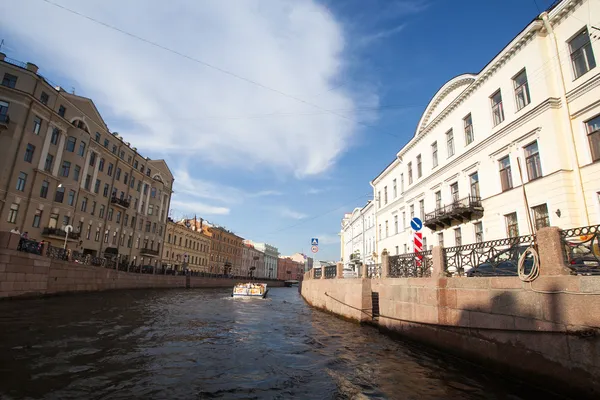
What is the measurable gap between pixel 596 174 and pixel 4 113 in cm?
3829

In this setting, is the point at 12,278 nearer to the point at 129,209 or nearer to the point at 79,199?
the point at 79,199

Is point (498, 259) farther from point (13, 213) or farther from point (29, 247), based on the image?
point (13, 213)

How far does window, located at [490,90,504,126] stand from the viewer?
736 inches

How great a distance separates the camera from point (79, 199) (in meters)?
34.9

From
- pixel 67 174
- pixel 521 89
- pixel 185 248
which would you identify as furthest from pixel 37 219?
pixel 521 89

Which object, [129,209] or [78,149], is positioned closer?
[78,149]

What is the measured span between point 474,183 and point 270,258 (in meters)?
113

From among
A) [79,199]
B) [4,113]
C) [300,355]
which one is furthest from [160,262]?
[300,355]

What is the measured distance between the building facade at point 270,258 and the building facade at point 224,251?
85.6 feet

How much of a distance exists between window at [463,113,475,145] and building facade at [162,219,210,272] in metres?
51.5

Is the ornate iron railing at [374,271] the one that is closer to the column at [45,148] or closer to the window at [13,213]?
the window at [13,213]

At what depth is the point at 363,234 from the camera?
145ft

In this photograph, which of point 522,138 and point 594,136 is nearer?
point 594,136

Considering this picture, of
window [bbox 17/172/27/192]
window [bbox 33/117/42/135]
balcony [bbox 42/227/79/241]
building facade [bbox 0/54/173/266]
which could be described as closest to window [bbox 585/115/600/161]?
building facade [bbox 0/54/173/266]
